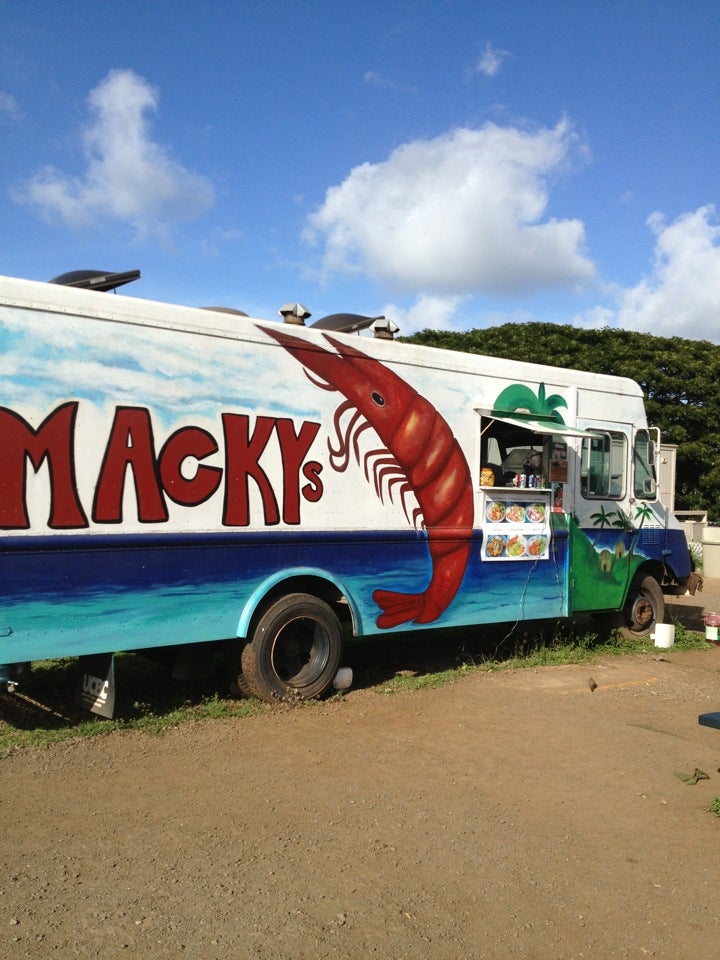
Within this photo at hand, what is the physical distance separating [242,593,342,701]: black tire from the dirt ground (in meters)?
0.26

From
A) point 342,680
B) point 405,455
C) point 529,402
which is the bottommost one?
point 342,680

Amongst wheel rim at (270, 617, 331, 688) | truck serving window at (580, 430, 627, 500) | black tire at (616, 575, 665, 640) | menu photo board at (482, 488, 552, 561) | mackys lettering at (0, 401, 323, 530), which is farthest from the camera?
black tire at (616, 575, 665, 640)

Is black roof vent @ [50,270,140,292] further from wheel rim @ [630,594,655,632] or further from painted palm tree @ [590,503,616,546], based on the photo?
wheel rim @ [630,594,655,632]

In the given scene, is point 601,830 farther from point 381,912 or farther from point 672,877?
point 381,912

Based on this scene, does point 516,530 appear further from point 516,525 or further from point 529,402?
point 529,402

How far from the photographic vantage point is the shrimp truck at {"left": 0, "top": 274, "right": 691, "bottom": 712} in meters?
5.59

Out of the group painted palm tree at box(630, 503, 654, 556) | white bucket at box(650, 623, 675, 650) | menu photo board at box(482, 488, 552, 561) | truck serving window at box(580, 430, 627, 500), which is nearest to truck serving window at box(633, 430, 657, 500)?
painted palm tree at box(630, 503, 654, 556)

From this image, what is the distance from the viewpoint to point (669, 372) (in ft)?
97.5

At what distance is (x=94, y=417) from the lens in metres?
5.80

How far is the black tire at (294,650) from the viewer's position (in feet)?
21.8

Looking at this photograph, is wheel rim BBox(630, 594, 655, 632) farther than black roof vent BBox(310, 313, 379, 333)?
Yes

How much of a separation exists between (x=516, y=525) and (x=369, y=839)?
4.72 metres

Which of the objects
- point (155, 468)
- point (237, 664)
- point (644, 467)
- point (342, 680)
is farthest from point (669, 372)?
point (155, 468)

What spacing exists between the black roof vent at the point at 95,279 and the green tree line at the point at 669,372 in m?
22.0
